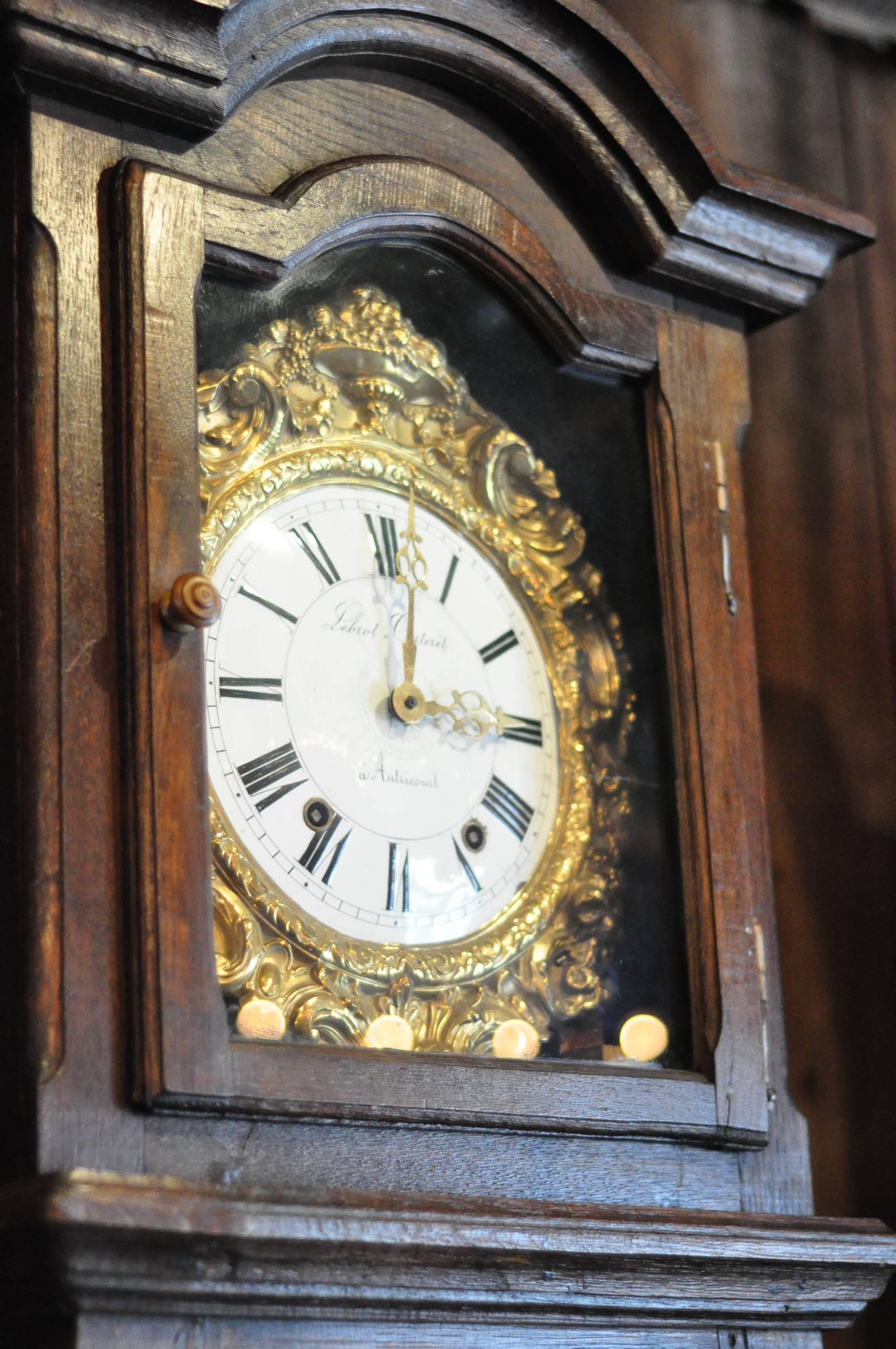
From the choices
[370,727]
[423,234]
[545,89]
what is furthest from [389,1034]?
[545,89]

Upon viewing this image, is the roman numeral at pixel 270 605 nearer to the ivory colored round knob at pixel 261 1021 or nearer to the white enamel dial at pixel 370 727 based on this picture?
the white enamel dial at pixel 370 727

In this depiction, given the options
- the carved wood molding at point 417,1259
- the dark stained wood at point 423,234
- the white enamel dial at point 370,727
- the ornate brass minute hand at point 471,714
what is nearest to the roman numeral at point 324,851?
the white enamel dial at point 370,727

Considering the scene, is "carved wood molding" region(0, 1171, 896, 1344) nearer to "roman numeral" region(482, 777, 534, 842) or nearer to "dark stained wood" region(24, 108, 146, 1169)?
"dark stained wood" region(24, 108, 146, 1169)

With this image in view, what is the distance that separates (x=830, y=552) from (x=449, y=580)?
2.02ft

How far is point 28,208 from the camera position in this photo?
3.39 feet

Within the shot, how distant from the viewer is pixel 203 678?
40.1 inches

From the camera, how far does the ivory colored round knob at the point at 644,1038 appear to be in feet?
3.86

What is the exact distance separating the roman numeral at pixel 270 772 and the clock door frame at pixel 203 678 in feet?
0.24

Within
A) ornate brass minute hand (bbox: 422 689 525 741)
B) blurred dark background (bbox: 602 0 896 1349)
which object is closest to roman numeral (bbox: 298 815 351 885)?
ornate brass minute hand (bbox: 422 689 525 741)

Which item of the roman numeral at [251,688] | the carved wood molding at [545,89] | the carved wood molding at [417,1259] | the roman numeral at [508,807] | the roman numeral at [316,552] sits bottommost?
the carved wood molding at [417,1259]

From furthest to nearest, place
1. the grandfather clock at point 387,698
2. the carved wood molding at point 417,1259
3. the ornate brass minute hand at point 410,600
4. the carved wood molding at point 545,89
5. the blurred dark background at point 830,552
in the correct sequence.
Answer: the blurred dark background at point 830,552
the ornate brass minute hand at point 410,600
the carved wood molding at point 545,89
the grandfather clock at point 387,698
the carved wood molding at point 417,1259

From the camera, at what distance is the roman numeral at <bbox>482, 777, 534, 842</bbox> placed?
1.20m

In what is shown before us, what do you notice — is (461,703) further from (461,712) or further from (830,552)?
(830,552)

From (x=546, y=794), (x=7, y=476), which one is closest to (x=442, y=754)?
(x=546, y=794)
